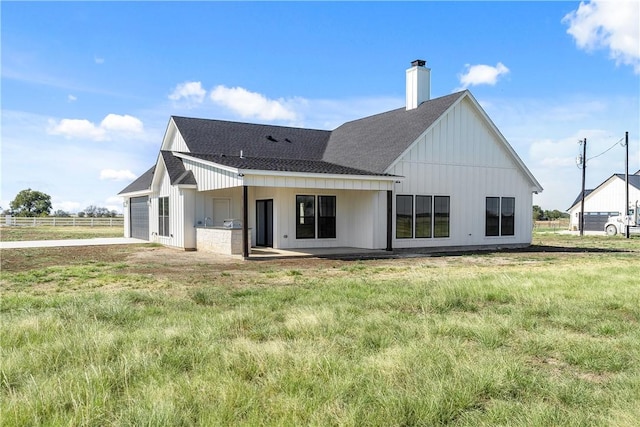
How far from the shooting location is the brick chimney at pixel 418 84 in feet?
71.7

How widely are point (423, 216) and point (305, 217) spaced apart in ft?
15.7

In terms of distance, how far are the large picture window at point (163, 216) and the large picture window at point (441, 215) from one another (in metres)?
11.6

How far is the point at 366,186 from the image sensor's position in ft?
56.9

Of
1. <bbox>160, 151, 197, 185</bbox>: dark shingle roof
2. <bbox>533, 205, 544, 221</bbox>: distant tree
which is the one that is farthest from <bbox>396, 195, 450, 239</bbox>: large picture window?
<bbox>533, 205, 544, 221</bbox>: distant tree

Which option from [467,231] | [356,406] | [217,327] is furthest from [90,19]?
[467,231]

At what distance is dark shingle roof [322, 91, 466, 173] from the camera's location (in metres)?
19.2

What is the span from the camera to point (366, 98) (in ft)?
99.4

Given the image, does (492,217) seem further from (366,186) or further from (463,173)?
(366,186)

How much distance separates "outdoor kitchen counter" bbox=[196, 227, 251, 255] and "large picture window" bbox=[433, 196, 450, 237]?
8197 millimetres

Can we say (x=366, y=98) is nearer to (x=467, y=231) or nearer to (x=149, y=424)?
(x=467, y=231)

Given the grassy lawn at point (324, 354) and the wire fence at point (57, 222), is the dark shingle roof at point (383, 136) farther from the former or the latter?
the wire fence at point (57, 222)

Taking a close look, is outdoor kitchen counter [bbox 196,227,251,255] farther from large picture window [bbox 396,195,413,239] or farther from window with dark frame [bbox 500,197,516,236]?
window with dark frame [bbox 500,197,516,236]

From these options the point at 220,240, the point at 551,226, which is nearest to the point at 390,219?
the point at 220,240

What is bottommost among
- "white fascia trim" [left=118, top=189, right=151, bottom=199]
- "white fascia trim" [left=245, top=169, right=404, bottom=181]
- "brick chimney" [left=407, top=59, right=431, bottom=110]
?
"white fascia trim" [left=118, top=189, right=151, bottom=199]
